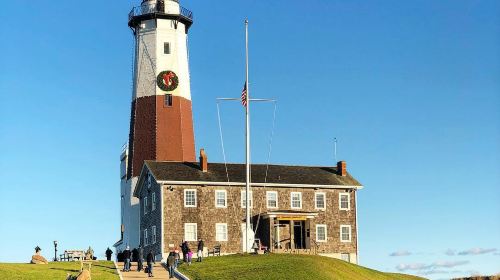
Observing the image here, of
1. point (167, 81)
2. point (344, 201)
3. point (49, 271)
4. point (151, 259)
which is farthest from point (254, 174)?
point (49, 271)

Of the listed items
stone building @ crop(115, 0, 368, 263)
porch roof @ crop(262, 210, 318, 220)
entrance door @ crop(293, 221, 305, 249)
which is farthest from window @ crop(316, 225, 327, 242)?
porch roof @ crop(262, 210, 318, 220)

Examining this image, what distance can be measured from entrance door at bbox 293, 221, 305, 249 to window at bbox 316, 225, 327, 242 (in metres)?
1.29

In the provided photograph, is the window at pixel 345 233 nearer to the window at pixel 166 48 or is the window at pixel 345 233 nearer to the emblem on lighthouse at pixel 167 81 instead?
the emblem on lighthouse at pixel 167 81

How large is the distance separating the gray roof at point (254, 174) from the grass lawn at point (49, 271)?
1348cm

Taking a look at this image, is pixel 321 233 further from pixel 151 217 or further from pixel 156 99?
pixel 156 99

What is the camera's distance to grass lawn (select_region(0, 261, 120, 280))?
50.6 metres

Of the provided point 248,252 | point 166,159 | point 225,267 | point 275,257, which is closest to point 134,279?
point 225,267

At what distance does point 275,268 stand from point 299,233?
61.9ft

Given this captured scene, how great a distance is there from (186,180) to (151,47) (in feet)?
54.6

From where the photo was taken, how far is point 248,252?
66188 millimetres

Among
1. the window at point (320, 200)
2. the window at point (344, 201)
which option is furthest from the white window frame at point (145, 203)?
the window at point (344, 201)

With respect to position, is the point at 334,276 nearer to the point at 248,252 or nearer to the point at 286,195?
the point at 248,252

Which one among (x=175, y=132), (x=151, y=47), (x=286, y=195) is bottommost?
(x=286, y=195)

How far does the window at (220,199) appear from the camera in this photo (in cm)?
7125
